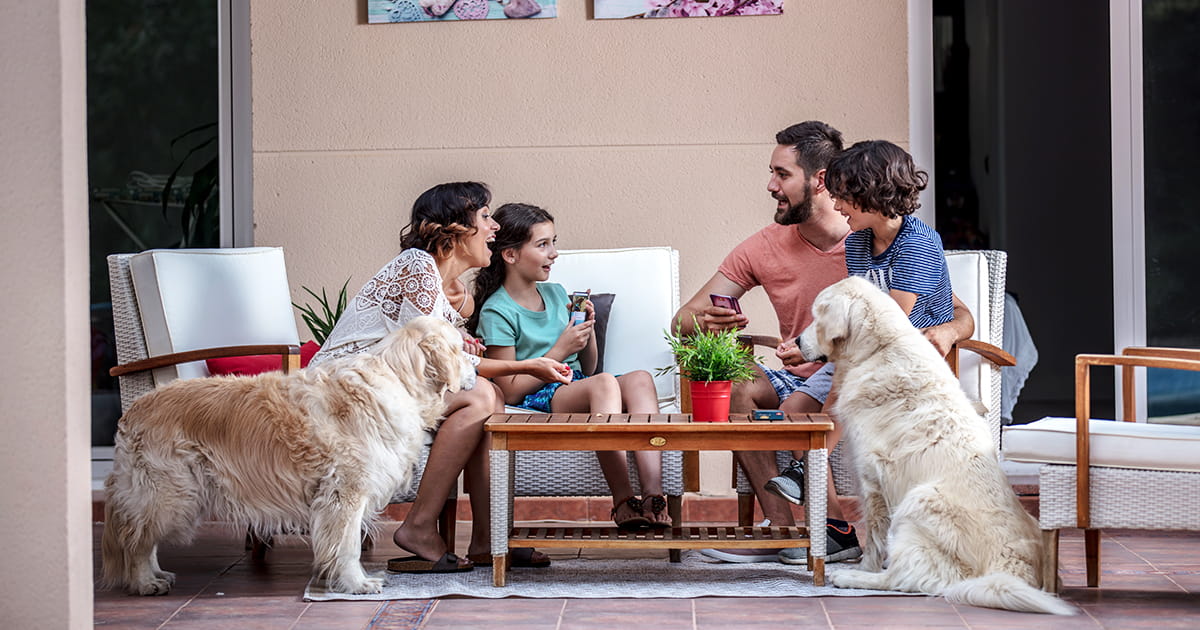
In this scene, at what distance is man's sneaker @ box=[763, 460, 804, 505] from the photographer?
3.37 meters

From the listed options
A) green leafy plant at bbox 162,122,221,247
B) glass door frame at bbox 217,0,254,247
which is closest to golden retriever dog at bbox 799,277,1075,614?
glass door frame at bbox 217,0,254,247

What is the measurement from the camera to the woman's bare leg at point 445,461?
3.35 meters

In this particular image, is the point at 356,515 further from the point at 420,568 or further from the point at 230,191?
the point at 230,191

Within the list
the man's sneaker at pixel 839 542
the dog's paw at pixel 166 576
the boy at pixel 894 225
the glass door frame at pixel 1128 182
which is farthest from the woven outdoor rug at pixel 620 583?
the glass door frame at pixel 1128 182

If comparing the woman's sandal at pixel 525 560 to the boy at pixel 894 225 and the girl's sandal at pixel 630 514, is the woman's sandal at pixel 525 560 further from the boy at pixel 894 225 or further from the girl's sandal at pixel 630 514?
the boy at pixel 894 225

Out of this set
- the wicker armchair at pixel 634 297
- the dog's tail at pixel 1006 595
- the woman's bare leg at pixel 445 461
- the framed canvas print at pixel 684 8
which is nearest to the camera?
the dog's tail at pixel 1006 595

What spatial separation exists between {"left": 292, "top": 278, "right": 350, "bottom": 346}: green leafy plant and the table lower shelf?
1.51 m

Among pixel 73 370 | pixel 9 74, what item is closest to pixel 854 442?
pixel 73 370

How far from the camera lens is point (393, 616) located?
2.93m

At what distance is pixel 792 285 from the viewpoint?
3928mm

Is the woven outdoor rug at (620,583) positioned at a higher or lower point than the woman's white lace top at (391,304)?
lower

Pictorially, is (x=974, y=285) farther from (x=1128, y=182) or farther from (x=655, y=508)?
(x=655, y=508)

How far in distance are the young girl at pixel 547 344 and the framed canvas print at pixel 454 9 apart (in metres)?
1.19

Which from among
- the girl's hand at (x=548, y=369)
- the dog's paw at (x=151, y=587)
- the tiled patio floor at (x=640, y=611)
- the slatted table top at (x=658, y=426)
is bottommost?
the tiled patio floor at (x=640, y=611)
